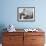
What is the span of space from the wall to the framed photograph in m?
0.10

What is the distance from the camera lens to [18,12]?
4176 millimetres

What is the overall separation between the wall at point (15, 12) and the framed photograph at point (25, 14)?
10cm

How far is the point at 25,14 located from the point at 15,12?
1.06ft

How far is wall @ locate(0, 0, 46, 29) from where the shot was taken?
4172mm

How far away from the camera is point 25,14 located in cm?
420

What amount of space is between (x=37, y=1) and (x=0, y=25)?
1.40 m

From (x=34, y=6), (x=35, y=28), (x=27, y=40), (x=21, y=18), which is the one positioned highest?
(x=34, y=6)

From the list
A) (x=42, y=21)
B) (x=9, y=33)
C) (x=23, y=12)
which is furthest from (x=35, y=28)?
(x=9, y=33)

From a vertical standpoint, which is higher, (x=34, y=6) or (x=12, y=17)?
(x=34, y=6)

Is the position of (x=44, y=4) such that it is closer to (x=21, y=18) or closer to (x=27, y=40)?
(x=21, y=18)

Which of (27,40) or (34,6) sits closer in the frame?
(27,40)

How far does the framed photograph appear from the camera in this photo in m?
4.18

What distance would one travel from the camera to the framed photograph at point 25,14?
13.7 ft

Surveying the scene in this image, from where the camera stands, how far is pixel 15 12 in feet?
13.7
